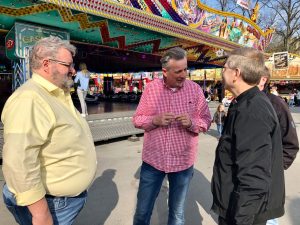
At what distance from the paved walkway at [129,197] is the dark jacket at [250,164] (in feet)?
5.55

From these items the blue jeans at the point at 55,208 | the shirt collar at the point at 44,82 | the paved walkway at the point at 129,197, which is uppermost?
the shirt collar at the point at 44,82

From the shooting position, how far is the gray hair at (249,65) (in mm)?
1643

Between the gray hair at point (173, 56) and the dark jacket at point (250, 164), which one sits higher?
the gray hair at point (173, 56)

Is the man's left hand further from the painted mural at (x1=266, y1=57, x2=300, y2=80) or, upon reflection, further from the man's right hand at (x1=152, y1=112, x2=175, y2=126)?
the painted mural at (x1=266, y1=57, x2=300, y2=80)

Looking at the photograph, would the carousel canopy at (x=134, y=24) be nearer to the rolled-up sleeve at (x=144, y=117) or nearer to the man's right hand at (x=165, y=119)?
the rolled-up sleeve at (x=144, y=117)

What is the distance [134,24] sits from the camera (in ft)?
20.9

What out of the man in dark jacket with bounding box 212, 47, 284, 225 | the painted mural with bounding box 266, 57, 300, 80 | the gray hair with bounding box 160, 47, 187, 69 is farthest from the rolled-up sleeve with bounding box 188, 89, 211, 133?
the painted mural with bounding box 266, 57, 300, 80

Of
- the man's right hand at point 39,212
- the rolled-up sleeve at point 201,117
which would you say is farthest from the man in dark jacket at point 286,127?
the man's right hand at point 39,212

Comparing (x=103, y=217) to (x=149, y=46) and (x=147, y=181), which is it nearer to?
(x=147, y=181)

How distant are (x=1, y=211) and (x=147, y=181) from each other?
2.05 meters

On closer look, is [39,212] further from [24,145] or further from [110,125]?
[110,125]

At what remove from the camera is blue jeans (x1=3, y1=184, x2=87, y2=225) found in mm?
1617

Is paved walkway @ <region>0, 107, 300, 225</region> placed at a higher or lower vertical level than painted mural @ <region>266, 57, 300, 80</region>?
lower

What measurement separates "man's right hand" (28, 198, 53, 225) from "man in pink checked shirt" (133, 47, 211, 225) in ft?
3.32
